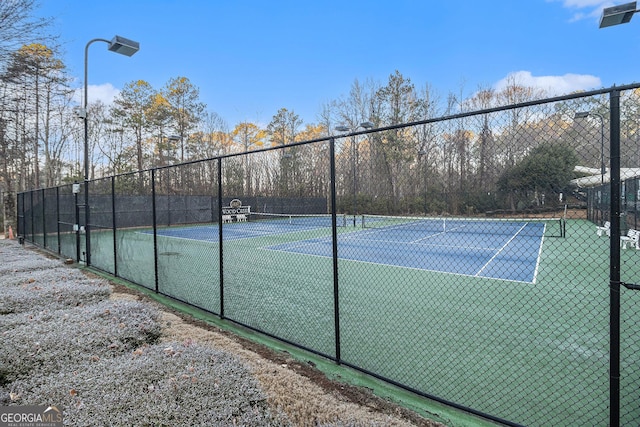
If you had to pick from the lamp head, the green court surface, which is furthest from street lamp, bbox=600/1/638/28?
the lamp head

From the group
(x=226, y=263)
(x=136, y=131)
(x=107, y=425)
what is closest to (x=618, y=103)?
(x=107, y=425)

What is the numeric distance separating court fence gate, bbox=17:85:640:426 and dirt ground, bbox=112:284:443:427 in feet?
0.90

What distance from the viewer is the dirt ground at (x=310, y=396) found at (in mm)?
2033

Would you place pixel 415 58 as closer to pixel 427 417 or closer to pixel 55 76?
pixel 55 76

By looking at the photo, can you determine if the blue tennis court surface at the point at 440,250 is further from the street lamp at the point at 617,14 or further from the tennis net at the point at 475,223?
the street lamp at the point at 617,14

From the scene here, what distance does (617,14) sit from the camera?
5633mm

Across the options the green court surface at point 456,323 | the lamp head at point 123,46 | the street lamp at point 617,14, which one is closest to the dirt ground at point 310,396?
the green court surface at point 456,323

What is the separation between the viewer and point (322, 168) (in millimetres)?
4801

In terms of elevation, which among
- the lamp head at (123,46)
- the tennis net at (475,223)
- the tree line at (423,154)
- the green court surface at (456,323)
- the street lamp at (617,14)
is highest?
the street lamp at (617,14)

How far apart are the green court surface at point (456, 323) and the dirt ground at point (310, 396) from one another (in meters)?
0.38

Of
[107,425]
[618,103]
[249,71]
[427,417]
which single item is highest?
[249,71]

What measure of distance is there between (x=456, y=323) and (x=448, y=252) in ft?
19.3

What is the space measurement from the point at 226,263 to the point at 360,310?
14.9 feet

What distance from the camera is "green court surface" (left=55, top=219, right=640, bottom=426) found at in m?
2.56
